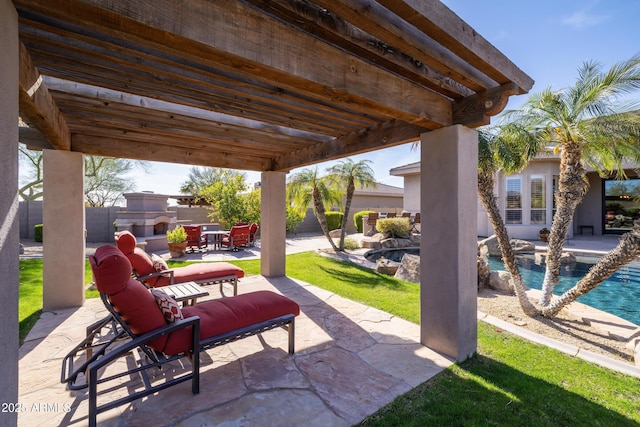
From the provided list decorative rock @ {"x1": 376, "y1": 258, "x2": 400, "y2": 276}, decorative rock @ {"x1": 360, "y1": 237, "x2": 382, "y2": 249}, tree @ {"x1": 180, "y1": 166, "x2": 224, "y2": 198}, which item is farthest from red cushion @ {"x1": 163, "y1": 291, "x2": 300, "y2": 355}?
tree @ {"x1": 180, "y1": 166, "x2": 224, "y2": 198}

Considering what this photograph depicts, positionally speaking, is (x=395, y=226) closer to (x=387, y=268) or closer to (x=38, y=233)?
(x=387, y=268)

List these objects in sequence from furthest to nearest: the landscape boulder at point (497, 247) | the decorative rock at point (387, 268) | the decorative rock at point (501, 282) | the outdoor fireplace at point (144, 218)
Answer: the landscape boulder at point (497, 247), the outdoor fireplace at point (144, 218), the decorative rock at point (387, 268), the decorative rock at point (501, 282)

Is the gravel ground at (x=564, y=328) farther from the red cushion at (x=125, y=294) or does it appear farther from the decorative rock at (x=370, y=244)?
the decorative rock at (x=370, y=244)

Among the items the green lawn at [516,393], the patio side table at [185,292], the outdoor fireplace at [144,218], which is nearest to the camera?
the green lawn at [516,393]

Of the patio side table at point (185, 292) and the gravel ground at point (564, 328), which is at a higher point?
the patio side table at point (185, 292)

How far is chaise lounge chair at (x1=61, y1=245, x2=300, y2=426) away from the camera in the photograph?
8.19ft

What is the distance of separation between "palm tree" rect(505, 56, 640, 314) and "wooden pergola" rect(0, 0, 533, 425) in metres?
3.41

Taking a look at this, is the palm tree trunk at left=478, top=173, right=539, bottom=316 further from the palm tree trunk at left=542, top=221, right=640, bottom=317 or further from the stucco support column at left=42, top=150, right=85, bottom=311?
the stucco support column at left=42, top=150, right=85, bottom=311

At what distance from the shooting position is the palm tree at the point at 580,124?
5.23 metres

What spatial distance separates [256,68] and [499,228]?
5.96m

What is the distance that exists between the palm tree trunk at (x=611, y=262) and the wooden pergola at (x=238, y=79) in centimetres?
327

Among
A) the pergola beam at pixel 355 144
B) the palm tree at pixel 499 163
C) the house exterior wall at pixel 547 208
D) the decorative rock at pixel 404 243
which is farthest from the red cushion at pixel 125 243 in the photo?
the house exterior wall at pixel 547 208

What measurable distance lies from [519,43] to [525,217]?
1330 centimetres

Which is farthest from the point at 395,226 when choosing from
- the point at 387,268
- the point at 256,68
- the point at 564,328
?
the point at 256,68
